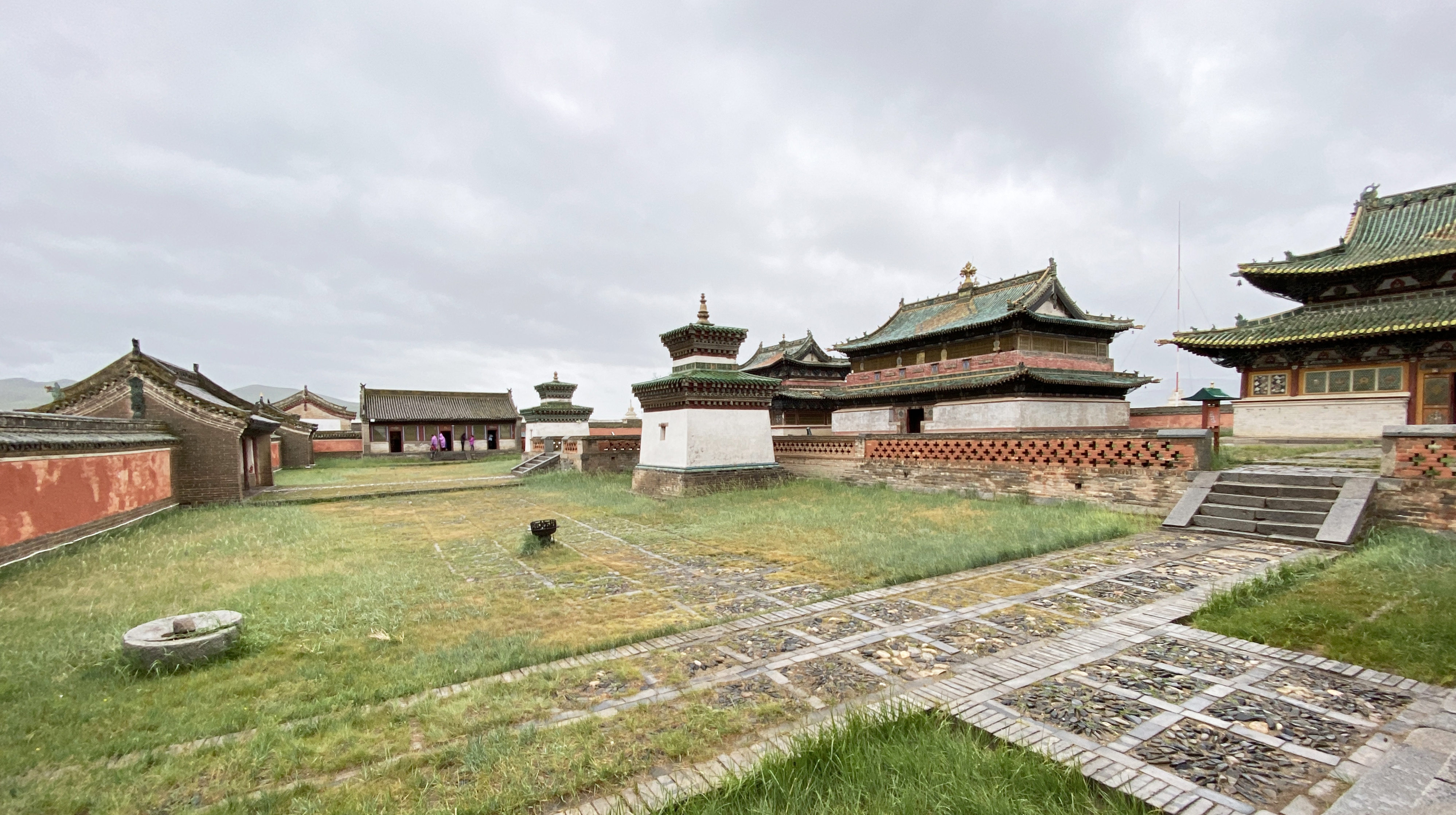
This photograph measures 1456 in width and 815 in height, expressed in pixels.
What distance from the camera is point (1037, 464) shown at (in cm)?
1304

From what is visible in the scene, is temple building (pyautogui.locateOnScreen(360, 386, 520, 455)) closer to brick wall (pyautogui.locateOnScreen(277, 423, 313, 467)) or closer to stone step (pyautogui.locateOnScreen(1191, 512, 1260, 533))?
brick wall (pyautogui.locateOnScreen(277, 423, 313, 467))

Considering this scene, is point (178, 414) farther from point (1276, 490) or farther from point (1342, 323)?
point (1342, 323)

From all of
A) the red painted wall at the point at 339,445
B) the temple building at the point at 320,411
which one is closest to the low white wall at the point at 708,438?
the red painted wall at the point at 339,445

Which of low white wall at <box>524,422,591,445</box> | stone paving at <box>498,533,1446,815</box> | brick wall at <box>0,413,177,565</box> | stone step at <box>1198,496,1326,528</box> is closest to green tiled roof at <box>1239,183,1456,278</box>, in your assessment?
stone step at <box>1198,496,1326,528</box>

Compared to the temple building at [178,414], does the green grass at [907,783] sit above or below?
below

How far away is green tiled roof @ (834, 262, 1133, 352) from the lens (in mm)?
21453

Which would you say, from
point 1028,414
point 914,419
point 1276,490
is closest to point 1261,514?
point 1276,490

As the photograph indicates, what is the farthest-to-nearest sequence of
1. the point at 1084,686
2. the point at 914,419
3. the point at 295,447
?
the point at 295,447 < the point at 914,419 < the point at 1084,686

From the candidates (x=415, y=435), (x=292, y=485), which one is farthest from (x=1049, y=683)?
(x=415, y=435)

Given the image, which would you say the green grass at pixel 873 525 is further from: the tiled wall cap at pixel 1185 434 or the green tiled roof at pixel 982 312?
the green tiled roof at pixel 982 312

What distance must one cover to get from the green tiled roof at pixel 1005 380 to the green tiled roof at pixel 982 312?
1.72 m

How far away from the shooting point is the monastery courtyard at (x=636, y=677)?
3.23 metres

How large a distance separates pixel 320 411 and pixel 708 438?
39.9 meters

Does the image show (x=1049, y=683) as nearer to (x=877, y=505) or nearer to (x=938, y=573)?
(x=938, y=573)
